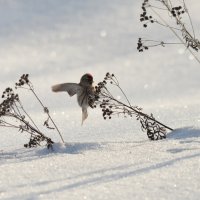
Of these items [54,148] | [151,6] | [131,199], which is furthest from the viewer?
[151,6]

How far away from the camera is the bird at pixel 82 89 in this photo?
16.3ft

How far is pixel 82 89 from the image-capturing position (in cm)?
501

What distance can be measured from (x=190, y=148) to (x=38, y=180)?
1.38 m

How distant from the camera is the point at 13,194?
3.02 meters

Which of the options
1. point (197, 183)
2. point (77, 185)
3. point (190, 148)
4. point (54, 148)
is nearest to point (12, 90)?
point (54, 148)

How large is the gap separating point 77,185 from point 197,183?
0.67 metres

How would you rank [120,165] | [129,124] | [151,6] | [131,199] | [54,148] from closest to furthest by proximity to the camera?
1. [131,199]
2. [120,165]
3. [54,148]
4. [151,6]
5. [129,124]

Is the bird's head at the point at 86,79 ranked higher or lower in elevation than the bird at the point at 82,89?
higher

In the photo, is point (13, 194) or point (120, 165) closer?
point (13, 194)

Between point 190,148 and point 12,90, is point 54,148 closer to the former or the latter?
point 12,90

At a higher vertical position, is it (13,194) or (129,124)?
(129,124)

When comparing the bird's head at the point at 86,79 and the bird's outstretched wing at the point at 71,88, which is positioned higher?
the bird's head at the point at 86,79

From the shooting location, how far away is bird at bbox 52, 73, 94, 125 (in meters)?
4.97

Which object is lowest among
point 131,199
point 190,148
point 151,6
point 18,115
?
point 131,199
